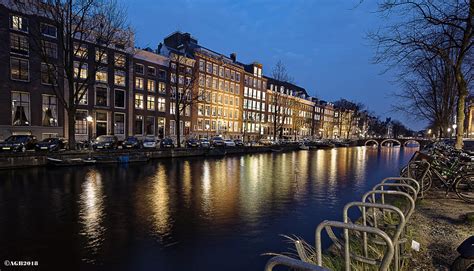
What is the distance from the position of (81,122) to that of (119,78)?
9.88 m

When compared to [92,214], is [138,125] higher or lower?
higher

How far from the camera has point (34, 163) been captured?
858 inches

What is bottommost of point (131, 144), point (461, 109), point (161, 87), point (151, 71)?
point (131, 144)

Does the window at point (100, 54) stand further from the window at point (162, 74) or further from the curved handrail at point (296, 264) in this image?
the curved handrail at point (296, 264)

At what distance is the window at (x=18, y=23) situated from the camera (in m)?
33.9

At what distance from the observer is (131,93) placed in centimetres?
4750

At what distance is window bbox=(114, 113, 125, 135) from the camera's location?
45.6 m

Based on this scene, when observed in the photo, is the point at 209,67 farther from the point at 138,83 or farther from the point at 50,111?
the point at 50,111

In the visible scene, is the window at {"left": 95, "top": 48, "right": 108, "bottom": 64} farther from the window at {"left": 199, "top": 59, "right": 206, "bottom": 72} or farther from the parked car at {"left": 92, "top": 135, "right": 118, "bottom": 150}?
the window at {"left": 199, "top": 59, "right": 206, "bottom": 72}

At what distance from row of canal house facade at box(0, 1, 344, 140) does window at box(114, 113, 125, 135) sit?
0.52 ft

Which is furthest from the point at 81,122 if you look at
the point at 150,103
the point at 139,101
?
the point at 150,103

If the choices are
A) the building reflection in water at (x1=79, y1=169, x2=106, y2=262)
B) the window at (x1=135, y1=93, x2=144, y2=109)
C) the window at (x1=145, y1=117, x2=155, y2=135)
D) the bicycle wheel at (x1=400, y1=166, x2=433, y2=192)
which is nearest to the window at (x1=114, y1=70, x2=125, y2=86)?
the window at (x1=135, y1=93, x2=144, y2=109)

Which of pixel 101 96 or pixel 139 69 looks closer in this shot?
pixel 101 96

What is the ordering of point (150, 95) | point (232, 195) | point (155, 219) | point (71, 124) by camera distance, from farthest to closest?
point (150, 95), point (71, 124), point (232, 195), point (155, 219)
